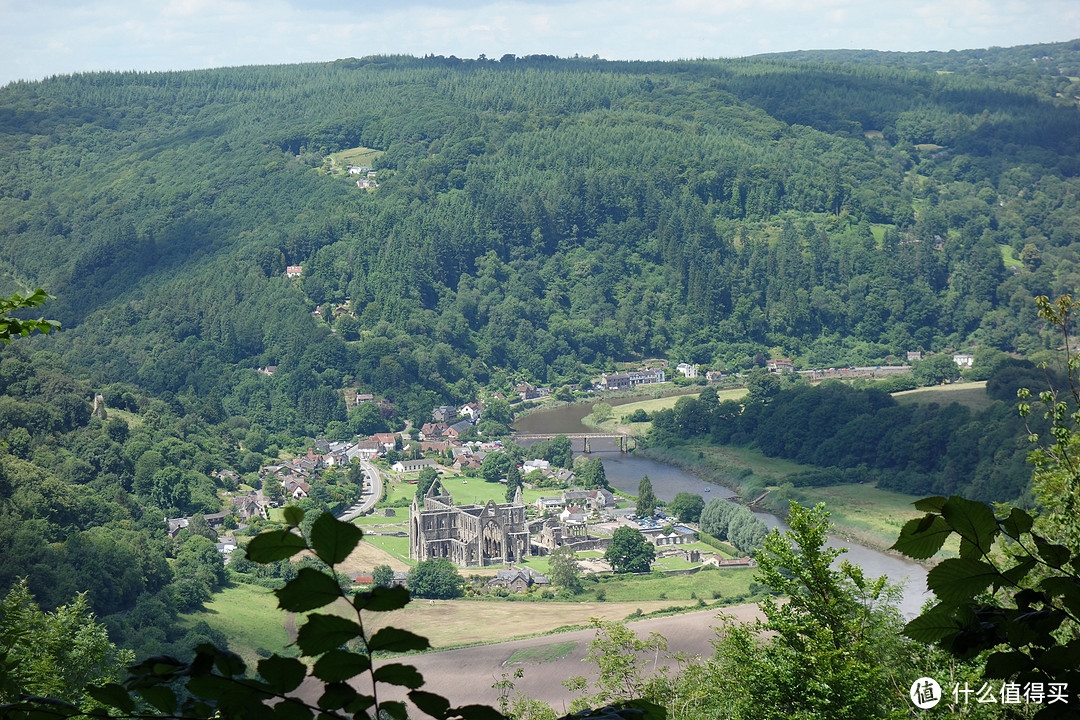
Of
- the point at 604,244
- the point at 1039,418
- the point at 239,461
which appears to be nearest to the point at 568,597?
the point at 239,461

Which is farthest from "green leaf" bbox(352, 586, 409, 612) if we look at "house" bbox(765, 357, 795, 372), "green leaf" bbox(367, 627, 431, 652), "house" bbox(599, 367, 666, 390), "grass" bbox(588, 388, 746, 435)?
"house" bbox(765, 357, 795, 372)

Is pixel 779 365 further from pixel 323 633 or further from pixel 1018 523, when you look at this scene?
pixel 323 633

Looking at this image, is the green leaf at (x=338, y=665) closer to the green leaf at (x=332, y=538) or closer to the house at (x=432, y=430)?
the green leaf at (x=332, y=538)

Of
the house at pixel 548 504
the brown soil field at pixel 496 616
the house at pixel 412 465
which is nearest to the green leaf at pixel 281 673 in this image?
the brown soil field at pixel 496 616

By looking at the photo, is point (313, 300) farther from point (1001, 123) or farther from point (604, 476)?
point (1001, 123)

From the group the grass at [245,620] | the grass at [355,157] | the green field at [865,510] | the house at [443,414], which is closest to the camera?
the grass at [245,620]

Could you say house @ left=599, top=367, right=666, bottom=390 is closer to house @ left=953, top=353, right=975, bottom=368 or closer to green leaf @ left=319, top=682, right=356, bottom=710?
house @ left=953, top=353, right=975, bottom=368

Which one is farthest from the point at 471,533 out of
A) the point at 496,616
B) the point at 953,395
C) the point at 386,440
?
the point at 953,395

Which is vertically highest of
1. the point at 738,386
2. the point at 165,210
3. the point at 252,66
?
the point at 252,66
